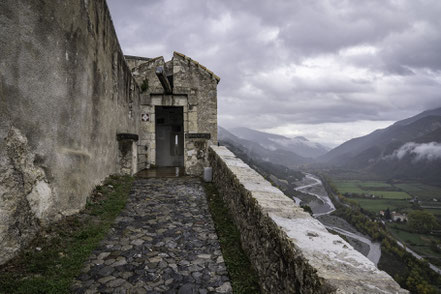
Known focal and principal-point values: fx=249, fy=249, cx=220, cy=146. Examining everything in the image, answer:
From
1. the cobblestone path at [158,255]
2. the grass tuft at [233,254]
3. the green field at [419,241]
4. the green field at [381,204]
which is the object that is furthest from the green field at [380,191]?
the cobblestone path at [158,255]

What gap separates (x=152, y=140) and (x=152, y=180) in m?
2.41

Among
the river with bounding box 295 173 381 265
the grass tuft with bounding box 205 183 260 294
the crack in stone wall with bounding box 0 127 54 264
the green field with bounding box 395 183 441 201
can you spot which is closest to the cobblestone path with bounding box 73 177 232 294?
the grass tuft with bounding box 205 183 260 294

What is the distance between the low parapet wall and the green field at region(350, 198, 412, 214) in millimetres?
85425

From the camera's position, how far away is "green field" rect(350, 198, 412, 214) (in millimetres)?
77125

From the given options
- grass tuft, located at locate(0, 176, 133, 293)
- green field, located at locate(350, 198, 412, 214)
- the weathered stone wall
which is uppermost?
the weathered stone wall

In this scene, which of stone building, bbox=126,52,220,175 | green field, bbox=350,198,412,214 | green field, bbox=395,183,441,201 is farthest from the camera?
green field, bbox=395,183,441,201

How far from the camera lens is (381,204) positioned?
82.1 meters

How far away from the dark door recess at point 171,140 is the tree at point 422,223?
74888 millimetres

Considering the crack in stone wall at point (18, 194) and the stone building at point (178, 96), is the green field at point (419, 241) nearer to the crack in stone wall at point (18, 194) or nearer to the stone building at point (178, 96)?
the stone building at point (178, 96)

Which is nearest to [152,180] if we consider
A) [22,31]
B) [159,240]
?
[159,240]

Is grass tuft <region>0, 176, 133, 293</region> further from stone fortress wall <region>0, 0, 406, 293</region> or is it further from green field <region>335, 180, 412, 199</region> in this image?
green field <region>335, 180, 412, 199</region>

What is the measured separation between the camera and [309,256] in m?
1.50

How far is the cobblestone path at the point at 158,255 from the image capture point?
7.59 feet

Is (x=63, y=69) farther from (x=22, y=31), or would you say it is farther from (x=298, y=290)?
(x=298, y=290)
